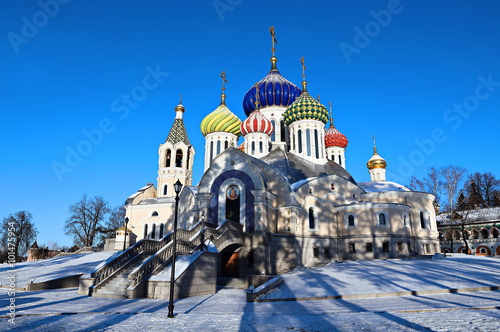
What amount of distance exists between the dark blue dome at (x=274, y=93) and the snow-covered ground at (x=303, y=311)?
71.4 ft

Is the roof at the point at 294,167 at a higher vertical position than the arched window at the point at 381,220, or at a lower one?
higher

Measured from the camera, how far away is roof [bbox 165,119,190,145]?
37.7 metres

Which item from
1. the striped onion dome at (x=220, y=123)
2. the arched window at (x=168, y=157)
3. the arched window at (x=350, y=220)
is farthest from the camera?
the arched window at (x=168, y=157)

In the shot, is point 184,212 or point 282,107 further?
point 282,107

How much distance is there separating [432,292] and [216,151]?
2510 cm

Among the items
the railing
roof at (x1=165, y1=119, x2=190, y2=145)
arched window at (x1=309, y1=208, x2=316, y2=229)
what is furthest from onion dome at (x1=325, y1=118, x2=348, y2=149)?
the railing

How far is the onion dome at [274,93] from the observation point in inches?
1332

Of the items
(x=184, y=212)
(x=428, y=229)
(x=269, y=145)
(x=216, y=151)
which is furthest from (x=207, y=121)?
(x=428, y=229)

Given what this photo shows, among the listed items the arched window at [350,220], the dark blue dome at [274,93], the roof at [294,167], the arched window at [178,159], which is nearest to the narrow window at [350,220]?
the arched window at [350,220]

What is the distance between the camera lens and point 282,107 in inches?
1331

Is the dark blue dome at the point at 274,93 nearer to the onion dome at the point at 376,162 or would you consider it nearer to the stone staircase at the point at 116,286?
the onion dome at the point at 376,162

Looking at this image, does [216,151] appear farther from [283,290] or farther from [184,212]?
[283,290]

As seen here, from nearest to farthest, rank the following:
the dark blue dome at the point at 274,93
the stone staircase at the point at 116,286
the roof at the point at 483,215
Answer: the stone staircase at the point at 116,286
the dark blue dome at the point at 274,93
the roof at the point at 483,215

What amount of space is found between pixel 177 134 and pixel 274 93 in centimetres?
1200
